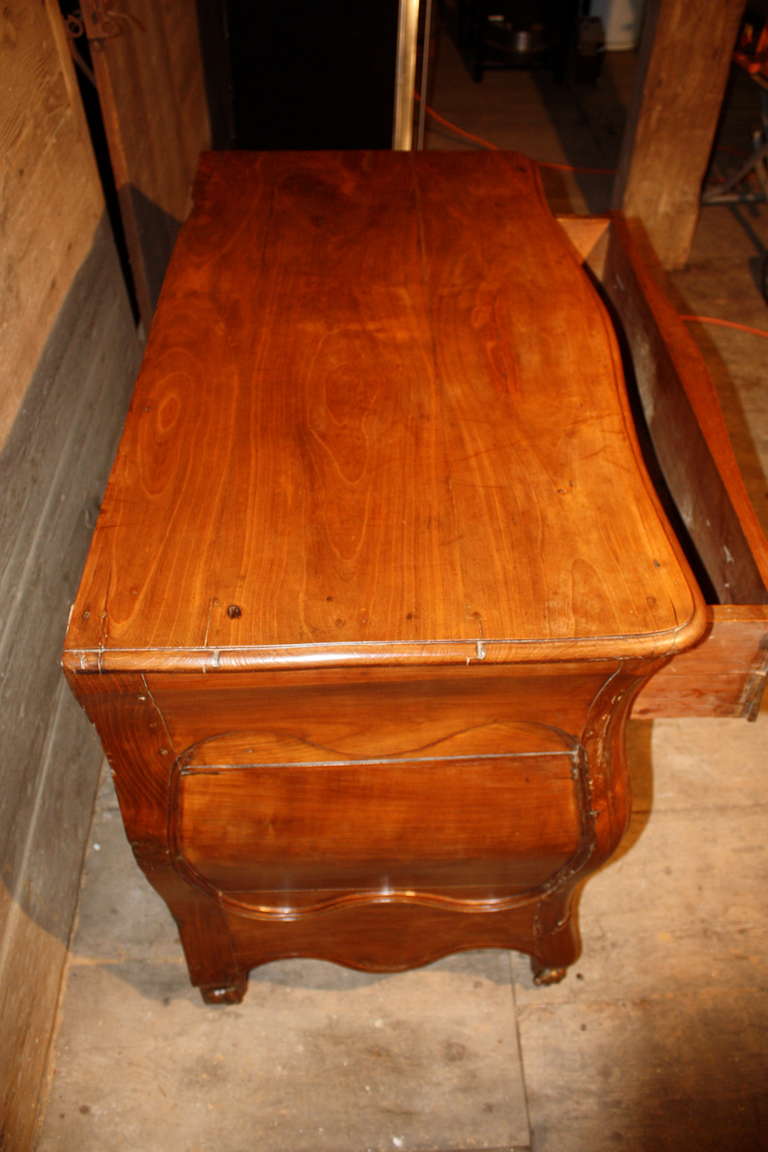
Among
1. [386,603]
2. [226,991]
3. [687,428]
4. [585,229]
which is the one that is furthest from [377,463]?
[585,229]

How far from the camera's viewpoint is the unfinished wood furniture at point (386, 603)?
95 cm

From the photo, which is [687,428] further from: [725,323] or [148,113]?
[725,323]

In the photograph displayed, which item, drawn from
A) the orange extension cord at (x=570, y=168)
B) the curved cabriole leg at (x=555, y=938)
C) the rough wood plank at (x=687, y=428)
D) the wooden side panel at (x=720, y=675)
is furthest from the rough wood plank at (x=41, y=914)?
the orange extension cord at (x=570, y=168)

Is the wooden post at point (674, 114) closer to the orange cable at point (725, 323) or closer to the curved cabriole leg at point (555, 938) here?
the orange cable at point (725, 323)

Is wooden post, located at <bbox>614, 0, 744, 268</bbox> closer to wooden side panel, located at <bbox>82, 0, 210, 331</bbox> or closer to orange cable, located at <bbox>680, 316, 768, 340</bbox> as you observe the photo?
orange cable, located at <bbox>680, 316, 768, 340</bbox>

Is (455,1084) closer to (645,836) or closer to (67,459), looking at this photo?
(645,836)

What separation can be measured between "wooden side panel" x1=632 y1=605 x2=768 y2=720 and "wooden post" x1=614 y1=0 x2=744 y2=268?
Result: 180 cm

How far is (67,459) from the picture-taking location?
163cm

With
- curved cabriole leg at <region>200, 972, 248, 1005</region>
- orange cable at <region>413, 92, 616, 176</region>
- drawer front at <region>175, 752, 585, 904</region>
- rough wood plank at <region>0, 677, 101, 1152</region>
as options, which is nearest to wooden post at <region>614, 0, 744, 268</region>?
orange cable at <region>413, 92, 616, 176</region>

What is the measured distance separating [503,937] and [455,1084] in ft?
0.87

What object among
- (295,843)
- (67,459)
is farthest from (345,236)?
(295,843)

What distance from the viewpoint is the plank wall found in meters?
1.34

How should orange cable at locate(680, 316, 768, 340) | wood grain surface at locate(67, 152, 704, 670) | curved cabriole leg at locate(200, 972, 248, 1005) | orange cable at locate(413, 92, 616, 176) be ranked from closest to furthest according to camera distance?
wood grain surface at locate(67, 152, 704, 670) → curved cabriole leg at locate(200, 972, 248, 1005) → orange cable at locate(680, 316, 768, 340) → orange cable at locate(413, 92, 616, 176)

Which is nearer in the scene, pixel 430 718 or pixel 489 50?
pixel 430 718
